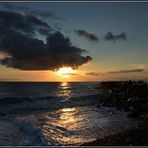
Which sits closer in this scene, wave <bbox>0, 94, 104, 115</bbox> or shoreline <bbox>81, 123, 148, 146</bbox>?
shoreline <bbox>81, 123, 148, 146</bbox>

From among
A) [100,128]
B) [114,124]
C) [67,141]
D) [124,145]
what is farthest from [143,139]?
[114,124]

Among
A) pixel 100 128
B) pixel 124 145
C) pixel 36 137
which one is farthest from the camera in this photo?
pixel 100 128

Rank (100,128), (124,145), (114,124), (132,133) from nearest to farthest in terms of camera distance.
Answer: (124,145) < (132,133) < (100,128) < (114,124)

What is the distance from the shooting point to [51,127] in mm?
18875

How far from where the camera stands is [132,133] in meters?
14.3

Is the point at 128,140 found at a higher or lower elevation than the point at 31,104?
higher

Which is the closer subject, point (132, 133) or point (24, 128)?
point (132, 133)

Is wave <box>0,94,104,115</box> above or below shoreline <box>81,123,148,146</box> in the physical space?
below

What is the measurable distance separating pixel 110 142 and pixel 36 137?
179 inches

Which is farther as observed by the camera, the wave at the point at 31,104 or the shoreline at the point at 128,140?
the wave at the point at 31,104

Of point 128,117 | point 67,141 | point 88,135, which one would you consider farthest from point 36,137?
point 128,117

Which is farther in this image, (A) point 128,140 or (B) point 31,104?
(B) point 31,104

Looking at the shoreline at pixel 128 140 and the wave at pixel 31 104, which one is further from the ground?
the shoreline at pixel 128 140

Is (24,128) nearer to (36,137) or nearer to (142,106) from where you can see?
(36,137)
